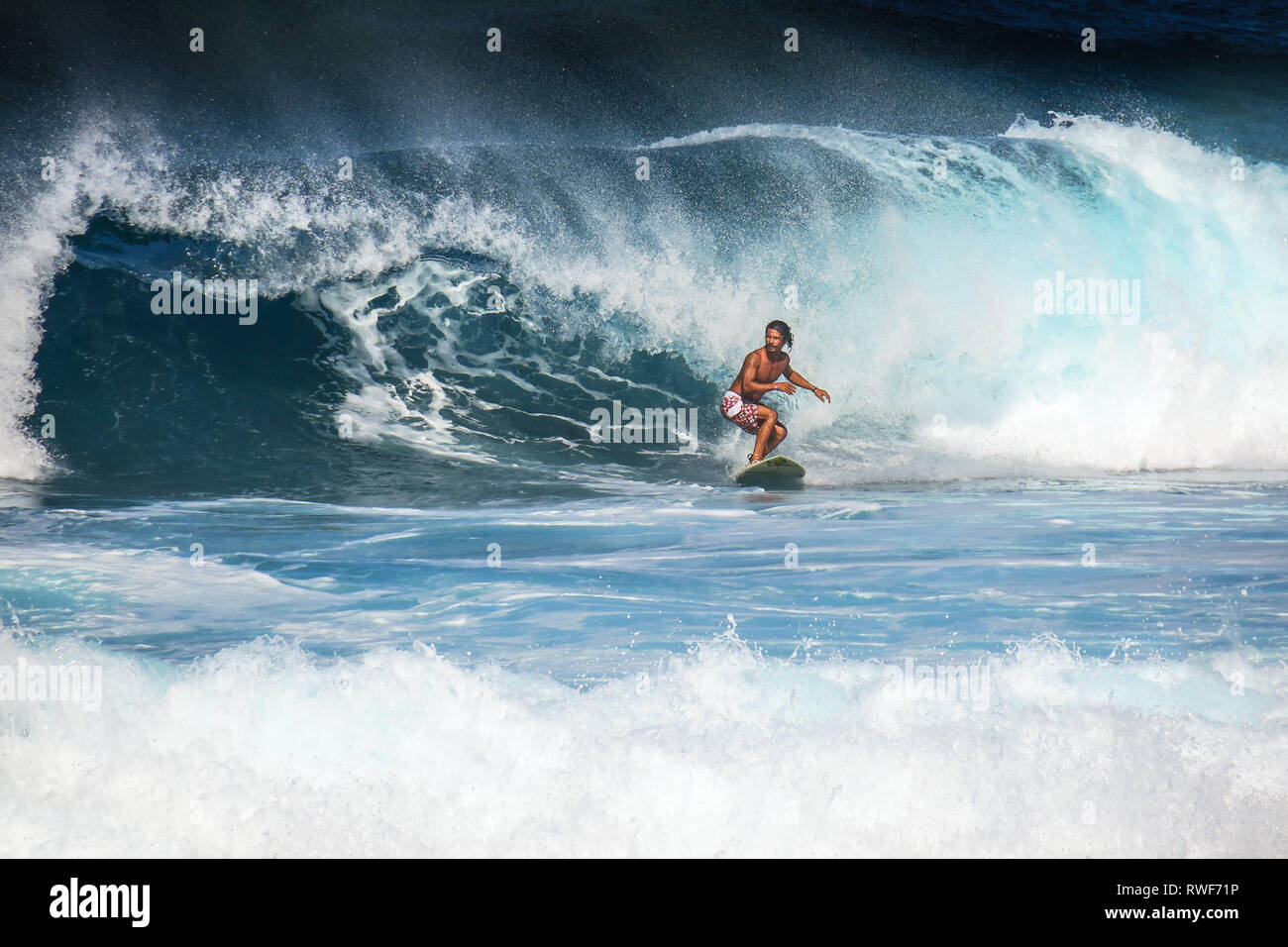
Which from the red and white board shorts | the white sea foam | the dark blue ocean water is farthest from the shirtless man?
the white sea foam

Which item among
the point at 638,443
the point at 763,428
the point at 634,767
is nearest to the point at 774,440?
the point at 763,428

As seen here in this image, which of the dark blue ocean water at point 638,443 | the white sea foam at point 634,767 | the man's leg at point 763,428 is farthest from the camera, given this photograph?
the man's leg at point 763,428

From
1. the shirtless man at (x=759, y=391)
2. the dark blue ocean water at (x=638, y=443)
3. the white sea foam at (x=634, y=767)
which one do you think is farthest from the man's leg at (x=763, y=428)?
the white sea foam at (x=634, y=767)

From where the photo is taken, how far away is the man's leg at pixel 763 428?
8.85 metres

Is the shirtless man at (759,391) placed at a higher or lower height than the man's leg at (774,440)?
higher

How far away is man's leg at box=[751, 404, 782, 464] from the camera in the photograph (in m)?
8.85

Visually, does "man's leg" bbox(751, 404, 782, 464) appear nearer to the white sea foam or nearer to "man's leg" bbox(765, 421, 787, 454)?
"man's leg" bbox(765, 421, 787, 454)

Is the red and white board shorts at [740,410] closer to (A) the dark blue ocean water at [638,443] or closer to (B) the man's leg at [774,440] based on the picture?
(B) the man's leg at [774,440]

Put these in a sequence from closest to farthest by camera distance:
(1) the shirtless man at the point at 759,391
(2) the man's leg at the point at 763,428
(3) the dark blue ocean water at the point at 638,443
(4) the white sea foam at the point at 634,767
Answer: (4) the white sea foam at the point at 634,767
(3) the dark blue ocean water at the point at 638,443
(1) the shirtless man at the point at 759,391
(2) the man's leg at the point at 763,428

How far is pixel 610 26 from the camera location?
1617 cm

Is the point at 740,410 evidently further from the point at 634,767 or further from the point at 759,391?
the point at 634,767

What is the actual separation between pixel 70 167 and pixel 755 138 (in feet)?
27.3

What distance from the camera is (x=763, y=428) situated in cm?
889

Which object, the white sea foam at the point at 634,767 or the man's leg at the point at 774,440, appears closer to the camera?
the white sea foam at the point at 634,767
